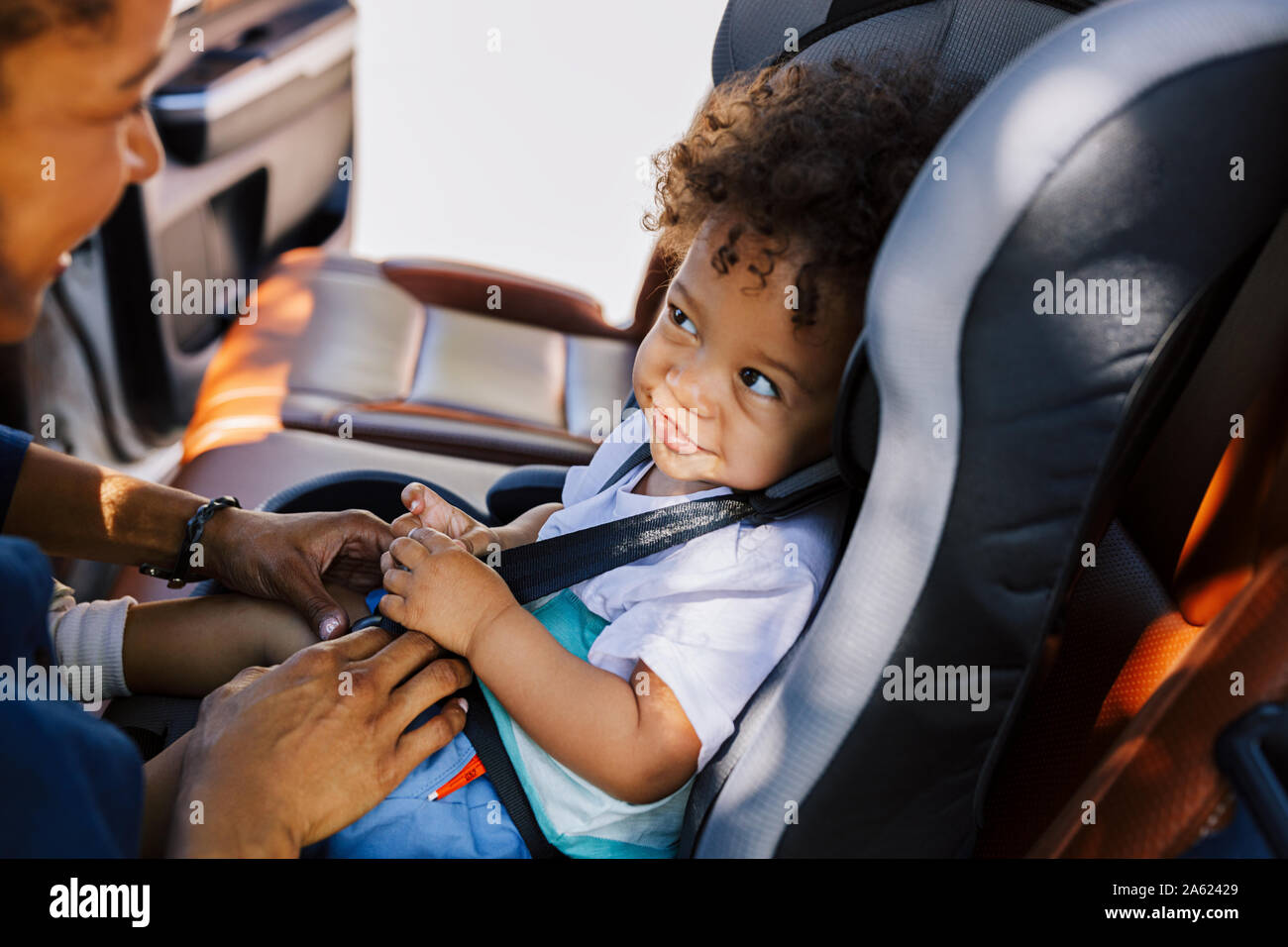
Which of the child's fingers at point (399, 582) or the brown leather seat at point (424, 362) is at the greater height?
the child's fingers at point (399, 582)

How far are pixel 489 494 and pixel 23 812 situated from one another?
2.73ft

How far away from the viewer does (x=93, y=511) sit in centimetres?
111

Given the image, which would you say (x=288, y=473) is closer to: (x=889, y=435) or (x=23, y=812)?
(x=23, y=812)

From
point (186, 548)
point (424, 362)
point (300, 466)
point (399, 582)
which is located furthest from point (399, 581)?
point (424, 362)

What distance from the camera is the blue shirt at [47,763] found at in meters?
0.63

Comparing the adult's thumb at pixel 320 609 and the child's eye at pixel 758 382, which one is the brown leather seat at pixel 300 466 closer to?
the adult's thumb at pixel 320 609

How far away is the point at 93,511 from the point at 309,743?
0.41 meters

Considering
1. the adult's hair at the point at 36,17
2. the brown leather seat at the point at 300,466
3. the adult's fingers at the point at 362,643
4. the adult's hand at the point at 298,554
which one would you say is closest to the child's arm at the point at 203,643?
the adult's hand at the point at 298,554

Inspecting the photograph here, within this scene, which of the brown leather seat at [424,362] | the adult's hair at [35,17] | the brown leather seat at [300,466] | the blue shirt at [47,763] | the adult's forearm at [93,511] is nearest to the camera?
the adult's hair at [35,17]

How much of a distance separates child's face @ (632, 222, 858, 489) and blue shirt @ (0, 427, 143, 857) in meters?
0.51

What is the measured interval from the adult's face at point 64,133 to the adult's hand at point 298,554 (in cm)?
52

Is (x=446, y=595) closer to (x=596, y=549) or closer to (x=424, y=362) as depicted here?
(x=596, y=549)

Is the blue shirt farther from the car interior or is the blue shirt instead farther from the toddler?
the car interior
